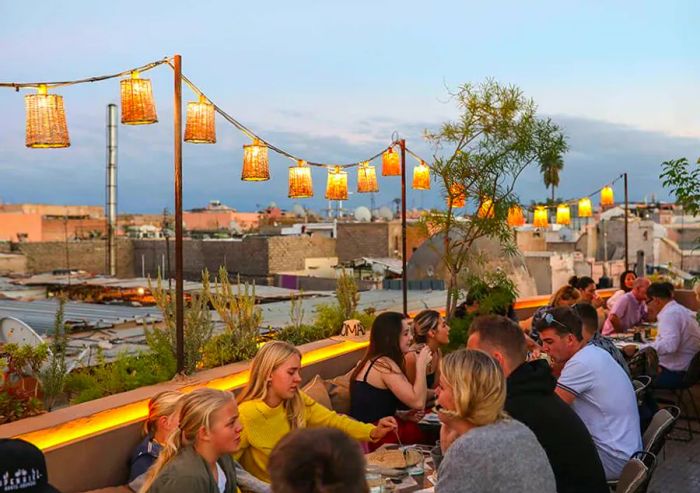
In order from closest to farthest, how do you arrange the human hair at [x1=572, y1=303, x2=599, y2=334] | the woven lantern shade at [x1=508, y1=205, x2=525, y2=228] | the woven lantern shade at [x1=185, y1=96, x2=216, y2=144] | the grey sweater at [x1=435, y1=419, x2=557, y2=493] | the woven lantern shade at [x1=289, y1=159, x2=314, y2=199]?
the grey sweater at [x1=435, y1=419, x2=557, y2=493], the human hair at [x1=572, y1=303, x2=599, y2=334], the woven lantern shade at [x1=185, y1=96, x2=216, y2=144], the woven lantern shade at [x1=289, y1=159, x2=314, y2=199], the woven lantern shade at [x1=508, y1=205, x2=525, y2=228]

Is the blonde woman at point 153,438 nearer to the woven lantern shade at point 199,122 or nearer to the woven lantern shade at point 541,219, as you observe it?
the woven lantern shade at point 199,122

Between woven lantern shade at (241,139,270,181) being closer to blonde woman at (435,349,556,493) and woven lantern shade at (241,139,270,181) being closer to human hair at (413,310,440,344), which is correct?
human hair at (413,310,440,344)

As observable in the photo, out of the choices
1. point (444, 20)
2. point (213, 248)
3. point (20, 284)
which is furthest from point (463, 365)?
point (213, 248)

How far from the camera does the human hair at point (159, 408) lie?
13.0 ft

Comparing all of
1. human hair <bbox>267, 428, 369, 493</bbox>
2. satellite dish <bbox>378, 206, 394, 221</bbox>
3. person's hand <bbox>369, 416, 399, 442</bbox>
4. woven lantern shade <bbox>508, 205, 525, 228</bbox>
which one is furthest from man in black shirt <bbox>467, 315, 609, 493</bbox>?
satellite dish <bbox>378, 206, 394, 221</bbox>

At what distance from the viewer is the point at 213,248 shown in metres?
32.3

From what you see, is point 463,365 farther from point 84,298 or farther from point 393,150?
point 84,298

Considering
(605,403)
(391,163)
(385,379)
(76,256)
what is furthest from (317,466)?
(76,256)

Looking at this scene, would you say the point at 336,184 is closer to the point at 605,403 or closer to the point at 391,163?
the point at 391,163

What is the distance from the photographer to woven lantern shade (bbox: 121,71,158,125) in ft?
17.6

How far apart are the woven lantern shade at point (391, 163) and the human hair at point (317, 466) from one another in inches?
330

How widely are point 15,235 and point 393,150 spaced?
1410 inches

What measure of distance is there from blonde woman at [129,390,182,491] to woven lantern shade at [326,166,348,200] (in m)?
→ 5.22

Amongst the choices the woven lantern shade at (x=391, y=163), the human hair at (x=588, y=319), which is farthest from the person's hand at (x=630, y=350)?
the woven lantern shade at (x=391, y=163)
